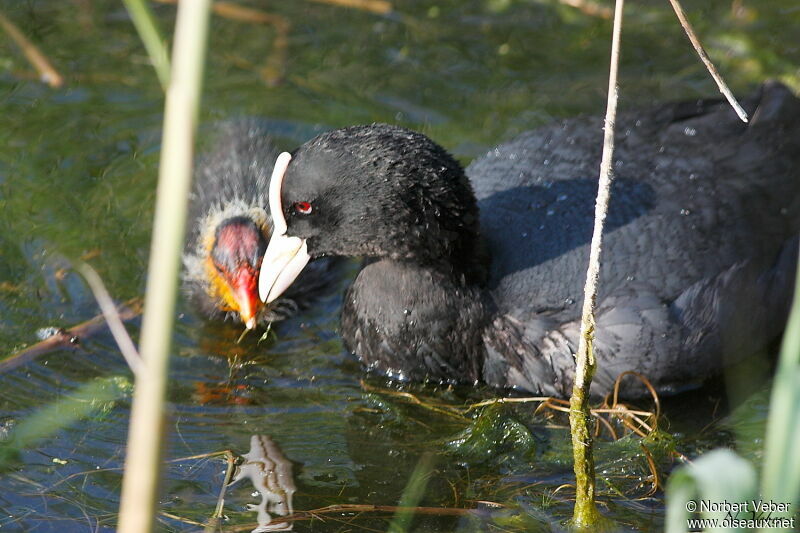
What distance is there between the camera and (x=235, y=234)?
4.31 m

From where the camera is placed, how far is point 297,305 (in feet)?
14.8

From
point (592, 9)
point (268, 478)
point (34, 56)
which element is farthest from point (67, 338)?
point (592, 9)

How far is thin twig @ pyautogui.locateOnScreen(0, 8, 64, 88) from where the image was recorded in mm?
5488

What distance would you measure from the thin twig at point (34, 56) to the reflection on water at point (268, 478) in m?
2.67

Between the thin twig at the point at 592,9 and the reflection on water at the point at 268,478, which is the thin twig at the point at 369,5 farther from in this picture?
the reflection on water at the point at 268,478

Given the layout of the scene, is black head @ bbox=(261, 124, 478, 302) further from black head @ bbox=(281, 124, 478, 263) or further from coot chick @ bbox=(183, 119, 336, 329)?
coot chick @ bbox=(183, 119, 336, 329)

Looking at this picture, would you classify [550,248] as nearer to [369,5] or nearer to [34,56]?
[369,5]

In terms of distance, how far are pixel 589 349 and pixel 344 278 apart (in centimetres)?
202

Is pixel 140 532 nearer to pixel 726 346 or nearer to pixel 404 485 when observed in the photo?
pixel 404 485

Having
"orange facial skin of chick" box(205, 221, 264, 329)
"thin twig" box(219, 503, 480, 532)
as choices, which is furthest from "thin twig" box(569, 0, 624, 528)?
"orange facial skin of chick" box(205, 221, 264, 329)

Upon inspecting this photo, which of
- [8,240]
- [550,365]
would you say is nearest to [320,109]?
[8,240]

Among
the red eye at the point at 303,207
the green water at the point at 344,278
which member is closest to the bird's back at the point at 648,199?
the green water at the point at 344,278

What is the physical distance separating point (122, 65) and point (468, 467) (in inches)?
128

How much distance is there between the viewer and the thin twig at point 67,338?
157 inches
